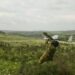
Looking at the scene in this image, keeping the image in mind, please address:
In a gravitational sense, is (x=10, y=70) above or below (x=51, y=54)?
below

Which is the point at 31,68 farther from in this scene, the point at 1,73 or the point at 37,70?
the point at 1,73

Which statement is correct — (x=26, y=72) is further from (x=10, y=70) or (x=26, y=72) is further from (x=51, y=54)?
(x=10, y=70)

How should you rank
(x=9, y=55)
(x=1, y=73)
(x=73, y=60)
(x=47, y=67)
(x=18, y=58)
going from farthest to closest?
(x=9, y=55)
(x=18, y=58)
(x=73, y=60)
(x=1, y=73)
(x=47, y=67)

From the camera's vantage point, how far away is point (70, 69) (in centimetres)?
1744

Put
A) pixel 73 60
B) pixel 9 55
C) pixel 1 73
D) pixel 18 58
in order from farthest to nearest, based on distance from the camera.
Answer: pixel 9 55 < pixel 18 58 < pixel 73 60 < pixel 1 73

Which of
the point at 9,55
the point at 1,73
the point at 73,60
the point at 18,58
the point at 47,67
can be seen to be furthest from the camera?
the point at 9,55

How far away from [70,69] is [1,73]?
5.18 metres

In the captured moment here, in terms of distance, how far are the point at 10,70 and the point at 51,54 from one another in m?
4.95

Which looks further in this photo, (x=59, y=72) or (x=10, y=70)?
(x=10, y=70)

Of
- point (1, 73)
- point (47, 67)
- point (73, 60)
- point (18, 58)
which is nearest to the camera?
point (47, 67)

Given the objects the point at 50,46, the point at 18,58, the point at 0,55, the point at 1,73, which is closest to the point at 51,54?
the point at 50,46

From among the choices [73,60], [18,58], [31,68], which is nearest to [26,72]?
[31,68]

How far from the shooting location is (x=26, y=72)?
1725 cm

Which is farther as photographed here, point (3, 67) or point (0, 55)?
point (0, 55)
